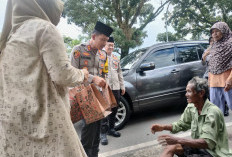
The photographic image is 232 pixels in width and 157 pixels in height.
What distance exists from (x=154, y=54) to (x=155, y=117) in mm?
1385

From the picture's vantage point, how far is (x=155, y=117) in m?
4.53

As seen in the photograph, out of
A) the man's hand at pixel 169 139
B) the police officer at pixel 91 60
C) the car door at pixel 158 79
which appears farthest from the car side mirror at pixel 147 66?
the man's hand at pixel 169 139

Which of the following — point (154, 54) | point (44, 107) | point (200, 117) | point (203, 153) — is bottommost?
point (203, 153)

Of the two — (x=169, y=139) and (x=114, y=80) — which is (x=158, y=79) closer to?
(x=114, y=80)

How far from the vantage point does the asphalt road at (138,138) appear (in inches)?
116

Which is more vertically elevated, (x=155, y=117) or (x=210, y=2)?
(x=210, y=2)

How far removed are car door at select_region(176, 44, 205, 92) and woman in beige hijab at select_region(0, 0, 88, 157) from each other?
3.53m

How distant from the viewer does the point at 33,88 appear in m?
1.21

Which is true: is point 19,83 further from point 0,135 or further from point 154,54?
point 154,54

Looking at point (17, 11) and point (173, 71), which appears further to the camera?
point (173, 71)

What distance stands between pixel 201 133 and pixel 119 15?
12.0m

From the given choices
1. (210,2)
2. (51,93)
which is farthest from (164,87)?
(210,2)

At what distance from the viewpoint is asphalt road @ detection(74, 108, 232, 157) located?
116 inches

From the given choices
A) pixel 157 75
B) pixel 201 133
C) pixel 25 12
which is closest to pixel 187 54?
pixel 157 75
